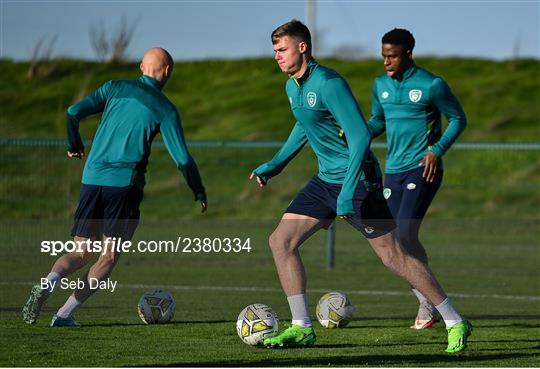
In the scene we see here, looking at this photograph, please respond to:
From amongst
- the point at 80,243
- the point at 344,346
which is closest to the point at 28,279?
the point at 80,243

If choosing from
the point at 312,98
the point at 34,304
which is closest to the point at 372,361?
the point at 312,98

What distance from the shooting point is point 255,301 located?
13555 mm

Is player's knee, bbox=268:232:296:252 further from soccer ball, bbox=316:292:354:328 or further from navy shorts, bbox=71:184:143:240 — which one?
soccer ball, bbox=316:292:354:328

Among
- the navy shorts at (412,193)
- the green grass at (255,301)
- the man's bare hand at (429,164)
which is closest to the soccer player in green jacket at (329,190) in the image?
the green grass at (255,301)

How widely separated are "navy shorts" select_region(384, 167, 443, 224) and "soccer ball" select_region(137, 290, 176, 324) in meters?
2.23

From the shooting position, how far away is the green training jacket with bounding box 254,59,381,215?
8.66m

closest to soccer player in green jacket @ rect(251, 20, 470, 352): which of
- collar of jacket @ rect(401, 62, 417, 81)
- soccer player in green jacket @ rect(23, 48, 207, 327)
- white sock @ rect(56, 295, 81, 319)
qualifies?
soccer player in green jacket @ rect(23, 48, 207, 327)

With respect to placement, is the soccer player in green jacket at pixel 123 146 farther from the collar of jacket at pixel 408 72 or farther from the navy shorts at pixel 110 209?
the collar of jacket at pixel 408 72

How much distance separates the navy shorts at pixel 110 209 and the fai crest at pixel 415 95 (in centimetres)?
255

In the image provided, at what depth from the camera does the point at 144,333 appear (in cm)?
1025

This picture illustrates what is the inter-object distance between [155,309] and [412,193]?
253 centimetres

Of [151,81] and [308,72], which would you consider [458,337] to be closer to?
[308,72]

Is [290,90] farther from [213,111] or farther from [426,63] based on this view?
[426,63]

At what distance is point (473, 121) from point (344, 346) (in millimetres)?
29580
